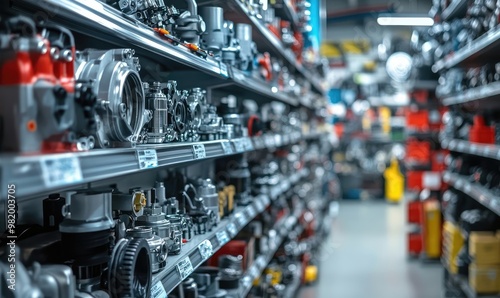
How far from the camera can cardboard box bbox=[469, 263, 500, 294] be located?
412 cm

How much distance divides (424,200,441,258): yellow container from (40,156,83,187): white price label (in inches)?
229

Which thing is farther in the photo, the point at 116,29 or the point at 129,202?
the point at 129,202

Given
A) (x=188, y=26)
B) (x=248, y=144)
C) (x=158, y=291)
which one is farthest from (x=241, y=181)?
(x=158, y=291)

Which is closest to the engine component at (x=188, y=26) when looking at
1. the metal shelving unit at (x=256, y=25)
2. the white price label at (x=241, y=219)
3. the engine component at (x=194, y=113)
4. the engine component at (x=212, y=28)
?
the engine component at (x=194, y=113)

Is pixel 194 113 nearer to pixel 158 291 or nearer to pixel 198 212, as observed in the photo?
pixel 198 212

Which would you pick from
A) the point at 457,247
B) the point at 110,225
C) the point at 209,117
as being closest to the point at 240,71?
the point at 209,117

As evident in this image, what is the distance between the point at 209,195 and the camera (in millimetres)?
2400

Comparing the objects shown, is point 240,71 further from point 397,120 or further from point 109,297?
point 397,120

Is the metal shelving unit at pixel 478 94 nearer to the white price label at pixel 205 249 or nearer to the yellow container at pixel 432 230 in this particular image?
the yellow container at pixel 432 230

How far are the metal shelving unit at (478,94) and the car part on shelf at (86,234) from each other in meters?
2.85

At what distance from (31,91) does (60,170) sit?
0.15 m

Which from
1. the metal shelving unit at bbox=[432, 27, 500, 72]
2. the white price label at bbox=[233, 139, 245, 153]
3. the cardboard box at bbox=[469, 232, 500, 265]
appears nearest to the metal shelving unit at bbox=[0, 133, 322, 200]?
the white price label at bbox=[233, 139, 245, 153]

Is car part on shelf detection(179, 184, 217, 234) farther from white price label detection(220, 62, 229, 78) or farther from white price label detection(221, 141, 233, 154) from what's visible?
white price label detection(220, 62, 229, 78)

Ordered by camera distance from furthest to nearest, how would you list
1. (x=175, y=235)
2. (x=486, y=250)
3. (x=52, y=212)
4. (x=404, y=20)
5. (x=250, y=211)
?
(x=404, y=20), (x=486, y=250), (x=250, y=211), (x=175, y=235), (x=52, y=212)
